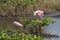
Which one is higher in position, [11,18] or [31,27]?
[31,27]

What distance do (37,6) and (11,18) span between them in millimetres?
1570

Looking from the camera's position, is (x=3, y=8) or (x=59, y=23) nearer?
(x=59, y=23)

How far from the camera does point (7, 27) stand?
1227 centimetres

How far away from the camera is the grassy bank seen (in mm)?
15004

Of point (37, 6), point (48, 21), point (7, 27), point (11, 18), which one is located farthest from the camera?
point (37, 6)

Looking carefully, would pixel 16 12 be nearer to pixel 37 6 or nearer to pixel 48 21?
pixel 37 6

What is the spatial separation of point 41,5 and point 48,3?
2.13 feet

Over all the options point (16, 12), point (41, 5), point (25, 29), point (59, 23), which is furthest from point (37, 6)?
point (25, 29)

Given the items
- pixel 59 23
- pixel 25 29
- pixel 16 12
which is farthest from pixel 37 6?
pixel 25 29

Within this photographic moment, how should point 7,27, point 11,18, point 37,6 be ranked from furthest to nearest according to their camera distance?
point 37,6
point 11,18
point 7,27

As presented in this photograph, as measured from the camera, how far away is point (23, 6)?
15.2m

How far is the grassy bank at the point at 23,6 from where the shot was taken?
15.0 meters

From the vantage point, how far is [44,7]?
51.7 feet

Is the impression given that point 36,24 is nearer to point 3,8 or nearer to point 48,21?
point 48,21
